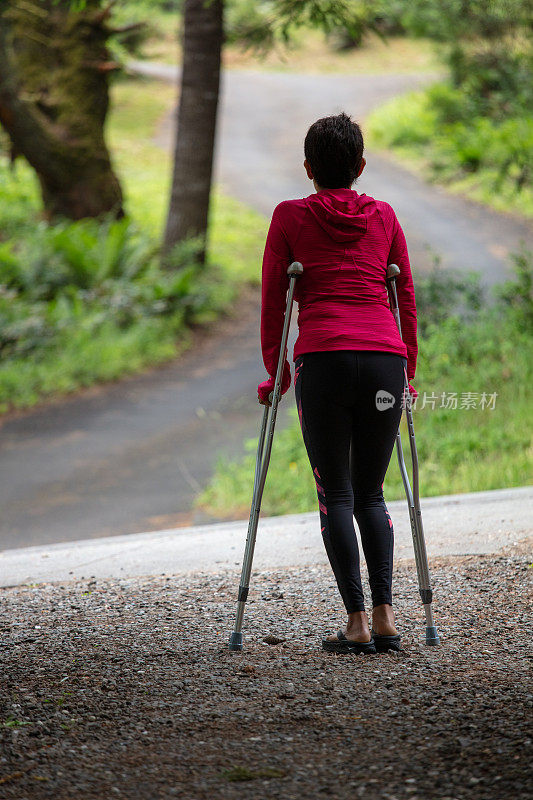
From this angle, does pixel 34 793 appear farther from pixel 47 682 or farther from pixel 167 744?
pixel 47 682

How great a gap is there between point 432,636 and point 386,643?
0.64 ft

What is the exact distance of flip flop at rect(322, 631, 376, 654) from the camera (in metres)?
3.49

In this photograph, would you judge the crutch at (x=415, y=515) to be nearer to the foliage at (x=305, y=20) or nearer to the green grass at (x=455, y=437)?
the green grass at (x=455, y=437)

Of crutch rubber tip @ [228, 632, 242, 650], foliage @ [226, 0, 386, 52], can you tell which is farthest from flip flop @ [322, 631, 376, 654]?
foliage @ [226, 0, 386, 52]

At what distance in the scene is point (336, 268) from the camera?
338cm

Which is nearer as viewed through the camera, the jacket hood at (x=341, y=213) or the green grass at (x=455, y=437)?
the jacket hood at (x=341, y=213)

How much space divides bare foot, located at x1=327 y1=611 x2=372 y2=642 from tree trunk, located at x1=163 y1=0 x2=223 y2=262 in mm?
10801

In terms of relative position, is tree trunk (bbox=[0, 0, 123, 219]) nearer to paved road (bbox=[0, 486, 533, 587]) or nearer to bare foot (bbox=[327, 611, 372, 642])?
paved road (bbox=[0, 486, 533, 587])

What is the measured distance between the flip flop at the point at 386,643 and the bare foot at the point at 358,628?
0.19 ft

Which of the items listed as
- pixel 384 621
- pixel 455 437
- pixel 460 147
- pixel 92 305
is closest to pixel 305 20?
pixel 455 437

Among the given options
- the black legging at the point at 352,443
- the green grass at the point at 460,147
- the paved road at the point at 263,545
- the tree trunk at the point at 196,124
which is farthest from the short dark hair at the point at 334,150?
the green grass at the point at 460,147

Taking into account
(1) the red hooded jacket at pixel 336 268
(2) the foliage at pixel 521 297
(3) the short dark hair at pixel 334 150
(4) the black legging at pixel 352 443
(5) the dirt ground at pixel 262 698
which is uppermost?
(2) the foliage at pixel 521 297

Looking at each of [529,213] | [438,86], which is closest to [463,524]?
[529,213]

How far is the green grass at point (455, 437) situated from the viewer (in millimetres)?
7012
